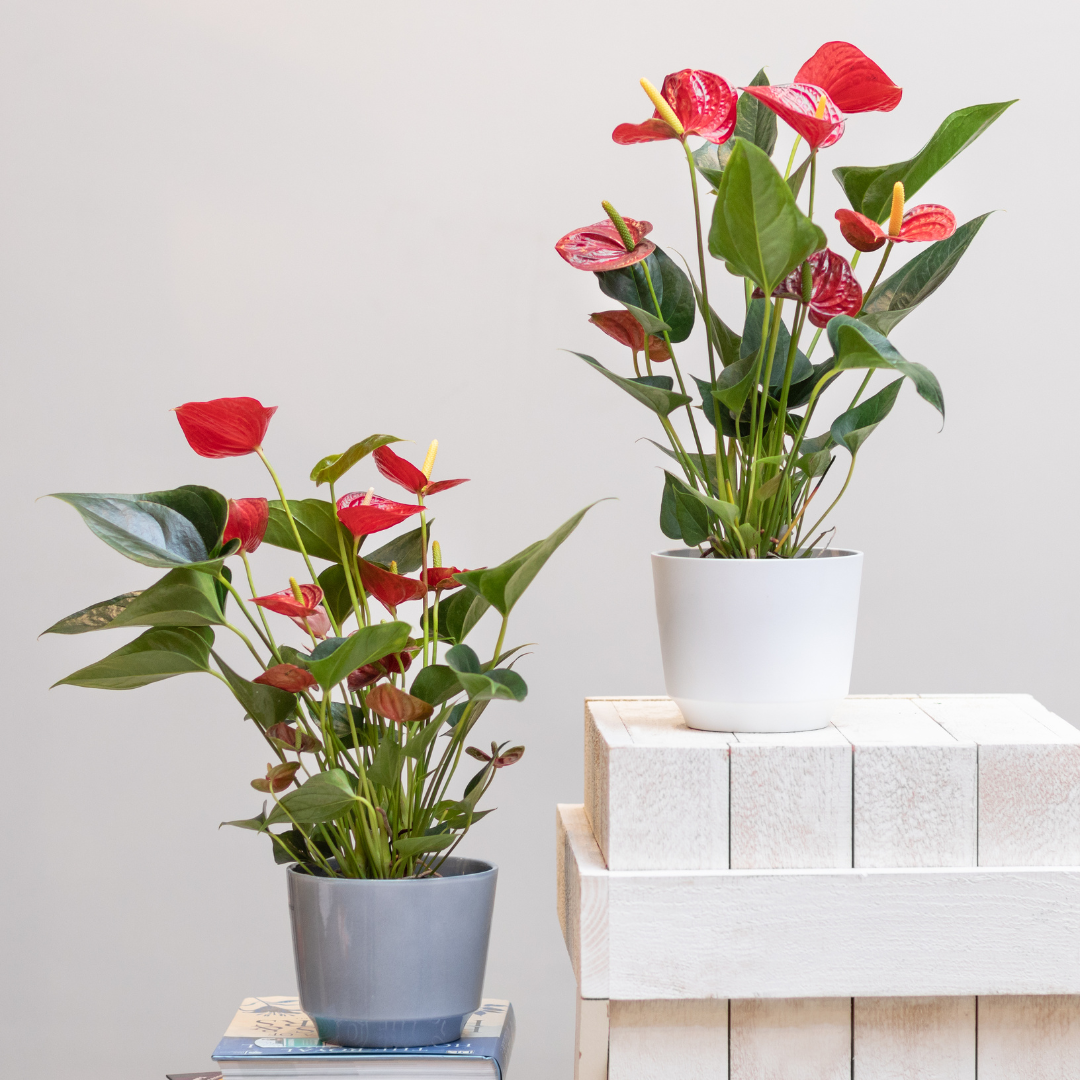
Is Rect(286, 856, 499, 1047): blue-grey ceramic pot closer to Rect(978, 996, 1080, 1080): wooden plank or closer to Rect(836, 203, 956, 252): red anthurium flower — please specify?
Rect(978, 996, 1080, 1080): wooden plank

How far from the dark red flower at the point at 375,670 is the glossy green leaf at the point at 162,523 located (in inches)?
5.3

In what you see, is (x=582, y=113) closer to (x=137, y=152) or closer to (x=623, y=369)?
(x=623, y=369)

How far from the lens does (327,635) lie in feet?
2.62

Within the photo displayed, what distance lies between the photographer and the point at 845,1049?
2.42ft

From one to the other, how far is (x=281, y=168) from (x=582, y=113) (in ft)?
1.42

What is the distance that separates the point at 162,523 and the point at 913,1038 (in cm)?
56

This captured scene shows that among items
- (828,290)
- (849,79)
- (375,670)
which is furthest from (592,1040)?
(849,79)

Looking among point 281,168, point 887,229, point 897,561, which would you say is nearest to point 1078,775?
point 887,229

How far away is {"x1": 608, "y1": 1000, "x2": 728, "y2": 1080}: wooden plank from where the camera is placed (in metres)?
0.73

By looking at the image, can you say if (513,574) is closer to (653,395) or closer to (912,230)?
(653,395)

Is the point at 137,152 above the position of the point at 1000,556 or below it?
above

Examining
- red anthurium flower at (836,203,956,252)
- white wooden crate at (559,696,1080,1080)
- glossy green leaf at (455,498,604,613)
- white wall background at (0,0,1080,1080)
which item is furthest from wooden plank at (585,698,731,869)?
white wall background at (0,0,1080,1080)

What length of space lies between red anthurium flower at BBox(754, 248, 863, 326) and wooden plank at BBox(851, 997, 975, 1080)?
430 mm

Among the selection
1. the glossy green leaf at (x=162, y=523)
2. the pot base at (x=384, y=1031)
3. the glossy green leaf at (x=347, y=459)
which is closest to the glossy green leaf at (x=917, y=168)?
the glossy green leaf at (x=347, y=459)
